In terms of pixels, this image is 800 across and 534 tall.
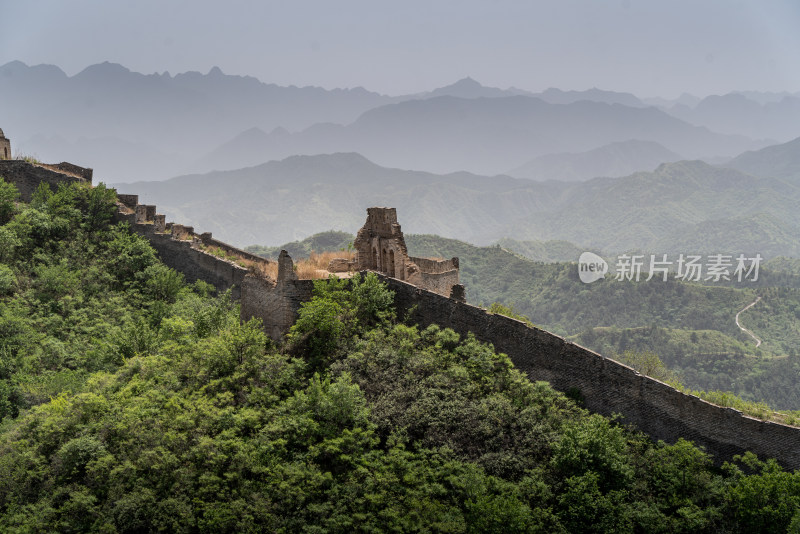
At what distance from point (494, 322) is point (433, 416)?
333cm

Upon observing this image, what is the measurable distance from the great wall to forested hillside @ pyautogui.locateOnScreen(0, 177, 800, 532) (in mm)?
475

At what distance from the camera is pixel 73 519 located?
14.4m

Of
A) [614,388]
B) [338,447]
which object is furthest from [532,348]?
[338,447]

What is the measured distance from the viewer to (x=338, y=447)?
1439cm

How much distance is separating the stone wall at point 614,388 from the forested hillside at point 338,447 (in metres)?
0.46

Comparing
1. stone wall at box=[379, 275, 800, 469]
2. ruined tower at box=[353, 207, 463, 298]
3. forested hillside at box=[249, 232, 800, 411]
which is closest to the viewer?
stone wall at box=[379, 275, 800, 469]

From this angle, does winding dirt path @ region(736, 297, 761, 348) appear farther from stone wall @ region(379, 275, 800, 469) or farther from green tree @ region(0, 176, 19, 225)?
green tree @ region(0, 176, 19, 225)

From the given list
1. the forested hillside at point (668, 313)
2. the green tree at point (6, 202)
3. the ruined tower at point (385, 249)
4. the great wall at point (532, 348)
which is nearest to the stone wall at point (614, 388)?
the great wall at point (532, 348)

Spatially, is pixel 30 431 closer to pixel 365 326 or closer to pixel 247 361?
pixel 247 361

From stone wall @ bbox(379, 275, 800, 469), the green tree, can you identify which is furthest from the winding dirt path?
the green tree

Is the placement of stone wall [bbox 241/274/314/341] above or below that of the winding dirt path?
below

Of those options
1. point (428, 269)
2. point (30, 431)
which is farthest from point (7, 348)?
point (428, 269)

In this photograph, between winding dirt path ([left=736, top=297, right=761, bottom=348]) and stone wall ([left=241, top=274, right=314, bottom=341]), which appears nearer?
stone wall ([left=241, top=274, right=314, bottom=341])

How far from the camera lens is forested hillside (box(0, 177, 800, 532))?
12859 millimetres
